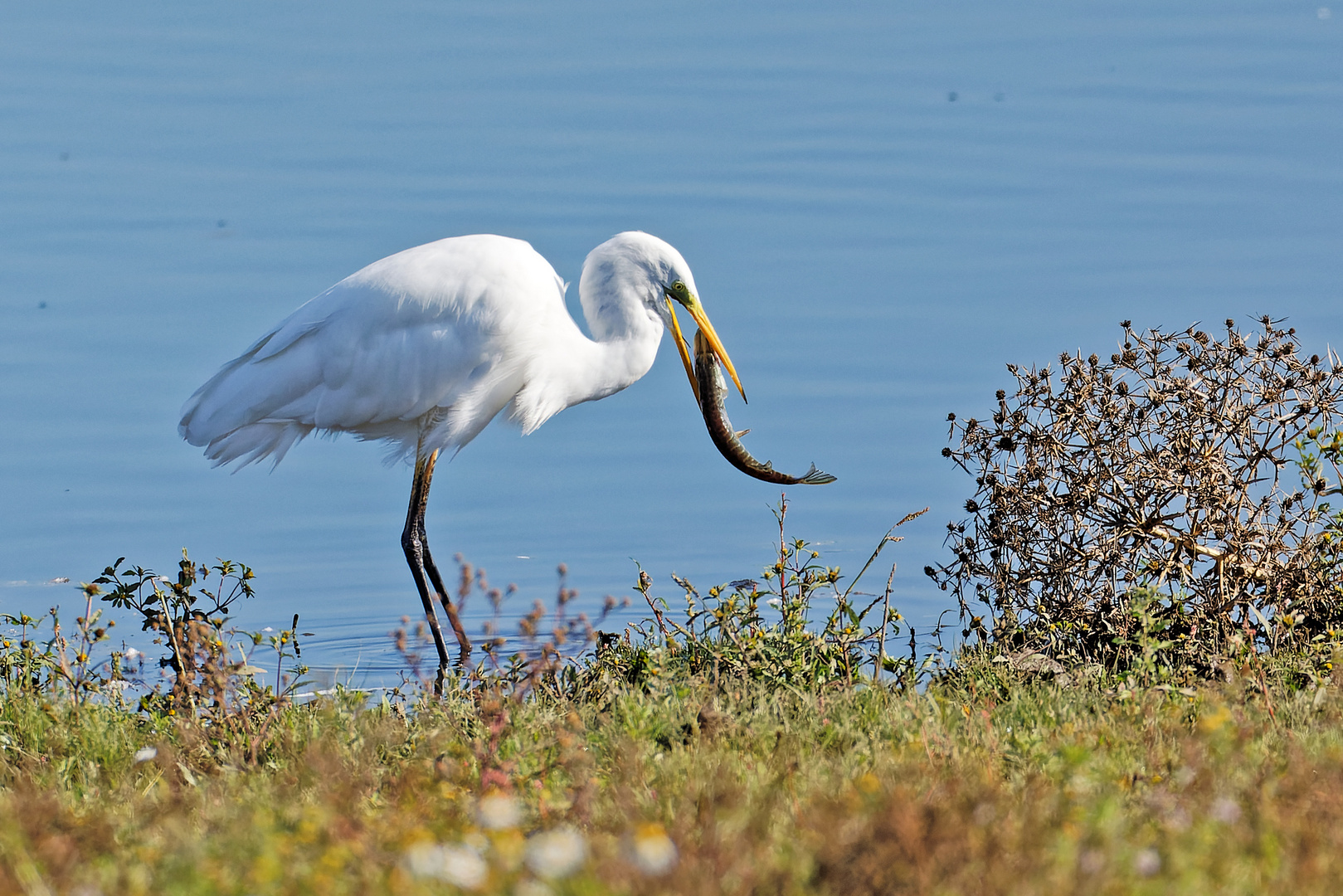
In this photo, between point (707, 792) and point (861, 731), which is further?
point (861, 731)

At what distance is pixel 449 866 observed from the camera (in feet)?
6.94

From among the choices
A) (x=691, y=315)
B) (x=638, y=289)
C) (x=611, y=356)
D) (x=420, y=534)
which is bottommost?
(x=420, y=534)

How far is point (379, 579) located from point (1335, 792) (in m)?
5.54

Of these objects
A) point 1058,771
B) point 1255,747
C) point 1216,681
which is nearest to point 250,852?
point 1058,771

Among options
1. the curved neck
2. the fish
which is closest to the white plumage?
the curved neck

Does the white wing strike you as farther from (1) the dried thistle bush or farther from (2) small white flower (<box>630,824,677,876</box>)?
(2) small white flower (<box>630,824,677,876</box>)

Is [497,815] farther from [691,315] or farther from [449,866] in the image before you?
[691,315]

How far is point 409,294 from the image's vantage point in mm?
5906

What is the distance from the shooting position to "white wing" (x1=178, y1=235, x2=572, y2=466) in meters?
5.92

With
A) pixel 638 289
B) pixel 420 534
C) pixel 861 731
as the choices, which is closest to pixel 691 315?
pixel 638 289

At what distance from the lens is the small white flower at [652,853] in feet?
6.91

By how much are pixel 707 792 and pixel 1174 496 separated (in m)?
2.24

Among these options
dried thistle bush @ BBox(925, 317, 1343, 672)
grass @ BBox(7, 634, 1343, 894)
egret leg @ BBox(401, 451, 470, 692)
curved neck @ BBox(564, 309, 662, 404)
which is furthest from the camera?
egret leg @ BBox(401, 451, 470, 692)

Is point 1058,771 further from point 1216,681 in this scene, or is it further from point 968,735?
point 1216,681
